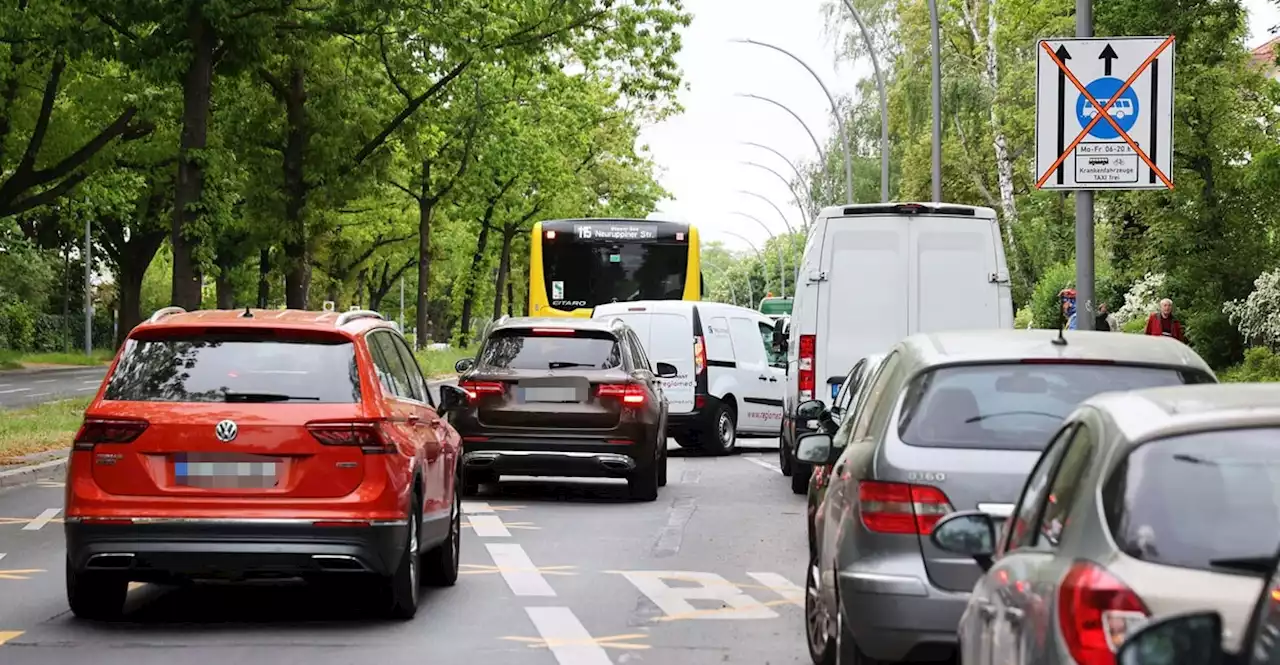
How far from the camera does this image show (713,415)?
24.4 metres

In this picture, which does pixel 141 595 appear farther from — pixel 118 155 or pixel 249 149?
pixel 118 155

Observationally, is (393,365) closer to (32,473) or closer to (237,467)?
(237,467)

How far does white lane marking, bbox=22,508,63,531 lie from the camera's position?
47.8ft

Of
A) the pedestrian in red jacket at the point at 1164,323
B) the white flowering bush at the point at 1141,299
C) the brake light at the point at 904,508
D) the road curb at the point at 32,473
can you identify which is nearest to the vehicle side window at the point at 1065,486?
the brake light at the point at 904,508

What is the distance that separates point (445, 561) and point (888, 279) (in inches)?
277

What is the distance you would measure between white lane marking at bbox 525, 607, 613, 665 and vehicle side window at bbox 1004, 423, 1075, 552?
337 cm

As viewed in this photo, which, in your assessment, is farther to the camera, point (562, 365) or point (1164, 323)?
point (1164, 323)

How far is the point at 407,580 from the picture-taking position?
383 inches

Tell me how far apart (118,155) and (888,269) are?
2542 centimetres

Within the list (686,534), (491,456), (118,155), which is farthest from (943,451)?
(118,155)

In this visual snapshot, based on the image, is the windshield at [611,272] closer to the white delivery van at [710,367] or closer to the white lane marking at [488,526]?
the white delivery van at [710,367]

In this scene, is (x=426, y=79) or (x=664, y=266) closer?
(x=664, y=266)

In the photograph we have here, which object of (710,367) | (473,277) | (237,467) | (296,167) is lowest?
(710,367)

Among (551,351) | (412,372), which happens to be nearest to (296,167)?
(551,351)
